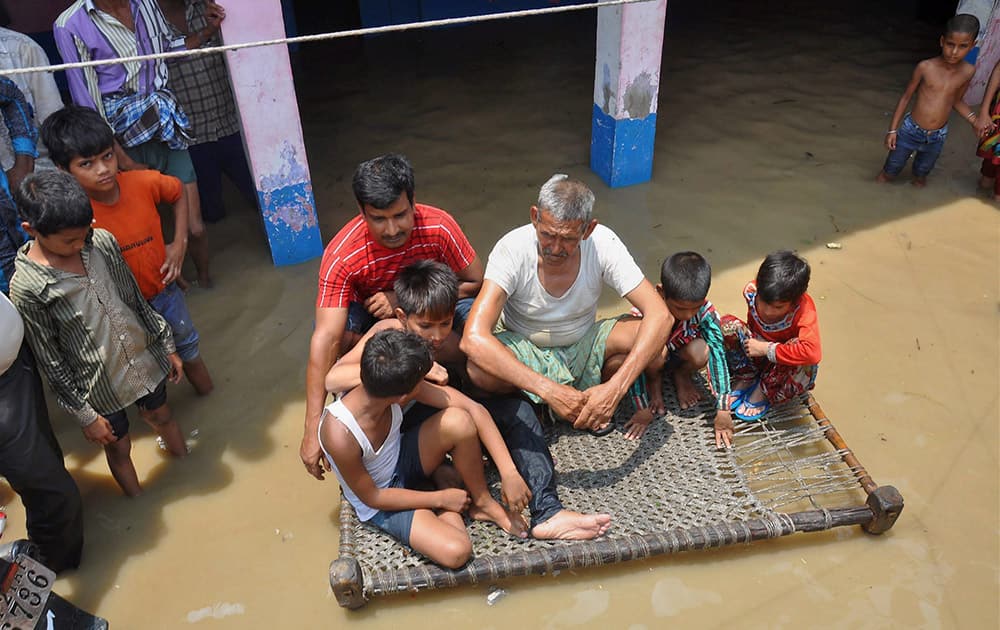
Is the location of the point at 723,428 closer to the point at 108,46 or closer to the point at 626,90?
the point at 626,90

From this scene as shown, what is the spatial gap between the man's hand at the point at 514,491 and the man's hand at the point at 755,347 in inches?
45.7

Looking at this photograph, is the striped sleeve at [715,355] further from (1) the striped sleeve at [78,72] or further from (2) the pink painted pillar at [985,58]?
(2) the pink painted pillar at [985,58]

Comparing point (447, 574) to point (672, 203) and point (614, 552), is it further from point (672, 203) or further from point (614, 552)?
point (672, 203)

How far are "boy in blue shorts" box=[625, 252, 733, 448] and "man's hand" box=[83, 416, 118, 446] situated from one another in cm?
202

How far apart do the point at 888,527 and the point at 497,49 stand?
5665 mm

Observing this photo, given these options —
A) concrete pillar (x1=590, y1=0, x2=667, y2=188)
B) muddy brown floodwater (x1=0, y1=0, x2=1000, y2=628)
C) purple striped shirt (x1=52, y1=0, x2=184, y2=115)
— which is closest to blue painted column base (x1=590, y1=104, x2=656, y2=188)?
concrete pillar (x1=590, y1=0, x2=667, y2=188)

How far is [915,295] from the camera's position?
13.2 ft

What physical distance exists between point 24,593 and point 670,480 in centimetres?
221

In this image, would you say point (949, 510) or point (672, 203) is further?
point (672, 203)

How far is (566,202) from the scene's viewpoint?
8.58ft

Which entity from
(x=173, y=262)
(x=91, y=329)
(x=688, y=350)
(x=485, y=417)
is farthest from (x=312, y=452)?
(x=688, y=350)

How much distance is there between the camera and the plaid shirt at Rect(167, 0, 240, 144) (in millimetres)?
3965

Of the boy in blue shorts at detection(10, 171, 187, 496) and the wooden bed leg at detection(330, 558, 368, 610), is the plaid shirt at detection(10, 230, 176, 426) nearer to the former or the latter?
the boy in blue shorts at detection(10, 171, 187, 496)

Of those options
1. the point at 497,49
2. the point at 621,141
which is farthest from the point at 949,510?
the point at 497,49
